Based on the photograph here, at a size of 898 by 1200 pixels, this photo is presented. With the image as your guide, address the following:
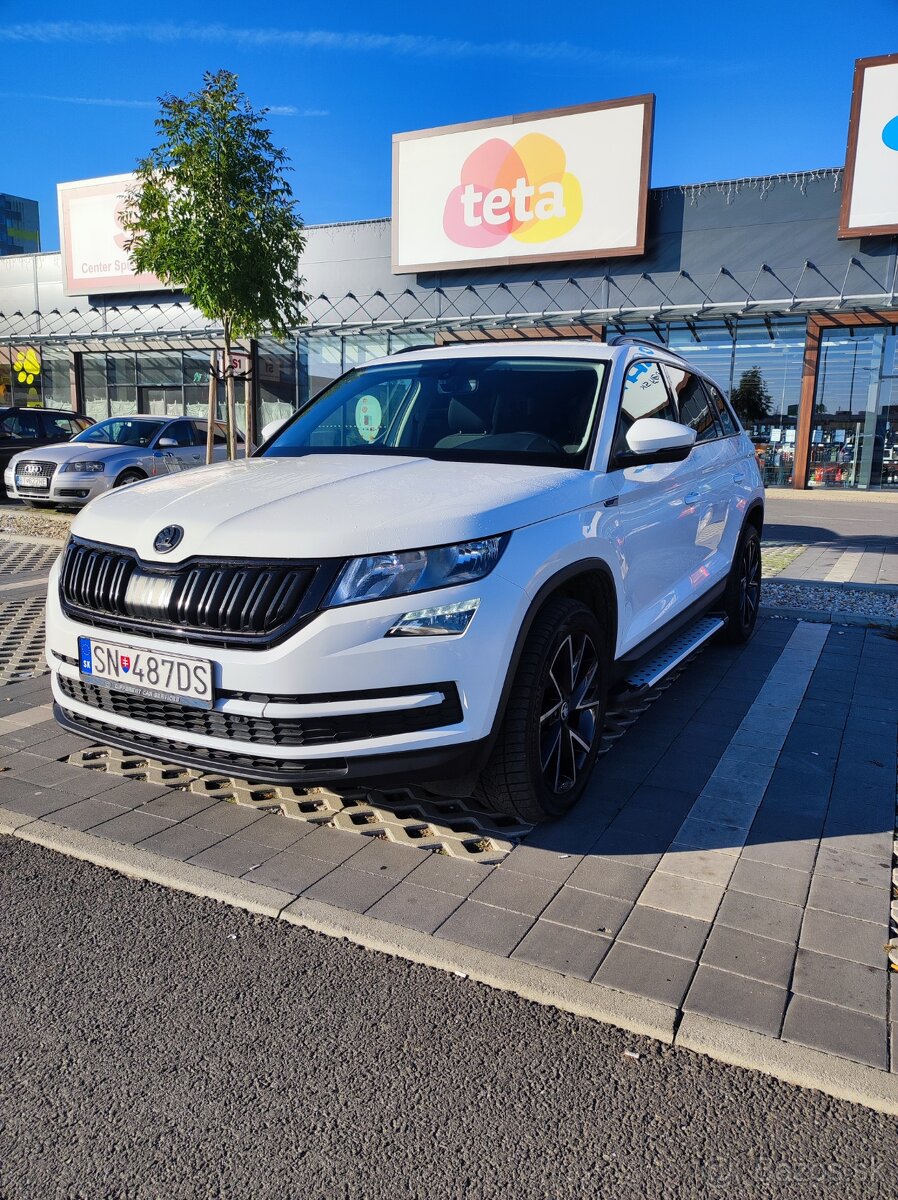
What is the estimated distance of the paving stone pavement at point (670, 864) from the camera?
2551 millimetres

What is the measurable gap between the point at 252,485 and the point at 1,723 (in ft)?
7.40

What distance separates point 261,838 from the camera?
3410 mm

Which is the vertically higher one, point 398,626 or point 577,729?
point 398,626

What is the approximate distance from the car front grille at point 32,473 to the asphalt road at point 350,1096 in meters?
12.0

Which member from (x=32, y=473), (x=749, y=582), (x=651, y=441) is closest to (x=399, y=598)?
(x=651, y=441)

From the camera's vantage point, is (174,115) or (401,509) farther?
(174,115)

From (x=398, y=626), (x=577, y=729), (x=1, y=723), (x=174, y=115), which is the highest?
(x=174, y=115)

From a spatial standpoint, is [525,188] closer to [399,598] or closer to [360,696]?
[399,598]

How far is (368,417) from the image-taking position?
4.41 metres

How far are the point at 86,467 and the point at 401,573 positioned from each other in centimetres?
1186

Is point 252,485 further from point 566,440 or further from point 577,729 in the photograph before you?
point 577,729

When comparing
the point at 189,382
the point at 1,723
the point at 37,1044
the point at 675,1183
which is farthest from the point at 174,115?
the point at 189,382

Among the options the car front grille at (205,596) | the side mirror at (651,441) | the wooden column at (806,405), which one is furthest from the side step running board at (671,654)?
the wooden column at (806,405)

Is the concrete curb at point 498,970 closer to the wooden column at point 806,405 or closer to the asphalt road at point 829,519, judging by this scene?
the asphalt road at point 829,519
